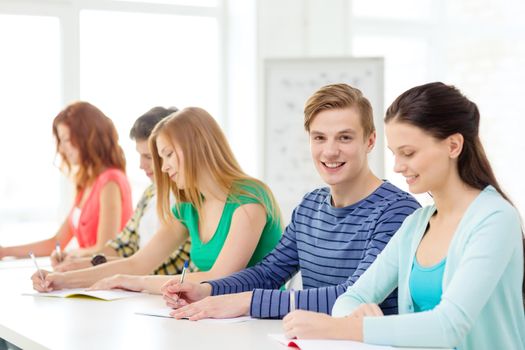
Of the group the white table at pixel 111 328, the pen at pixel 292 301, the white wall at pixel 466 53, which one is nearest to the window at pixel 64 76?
the white wall at pixel 466 53

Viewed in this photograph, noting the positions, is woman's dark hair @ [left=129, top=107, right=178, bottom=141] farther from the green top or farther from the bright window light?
the bright window light

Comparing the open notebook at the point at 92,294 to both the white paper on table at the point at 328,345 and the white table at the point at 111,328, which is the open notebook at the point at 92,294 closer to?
the white table at the point at 111,328

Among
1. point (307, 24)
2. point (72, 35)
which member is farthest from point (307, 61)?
point (72, 35)

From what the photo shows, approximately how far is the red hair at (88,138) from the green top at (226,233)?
1.13m

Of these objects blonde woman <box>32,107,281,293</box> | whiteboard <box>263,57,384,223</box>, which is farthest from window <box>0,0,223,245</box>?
blonde woman <box>32,107,281,293</box>

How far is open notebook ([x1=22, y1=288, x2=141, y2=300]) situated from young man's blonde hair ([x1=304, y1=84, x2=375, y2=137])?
0.86 meters

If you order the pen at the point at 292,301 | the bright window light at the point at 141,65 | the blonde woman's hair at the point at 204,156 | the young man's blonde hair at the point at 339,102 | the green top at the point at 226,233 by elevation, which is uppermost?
the bright window light at the point at 141,65

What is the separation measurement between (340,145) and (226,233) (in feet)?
2.18

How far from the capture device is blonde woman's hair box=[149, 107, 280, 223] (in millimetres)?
2893

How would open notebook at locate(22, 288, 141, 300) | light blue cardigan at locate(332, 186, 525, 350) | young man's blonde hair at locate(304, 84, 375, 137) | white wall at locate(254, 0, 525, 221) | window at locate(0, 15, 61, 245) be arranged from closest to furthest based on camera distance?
light blue cardigan at locate(332, 186, 525, 350) → young man's blonde hair at locate(304, 84, 375, 137) → open notebook at locate(22, 288, 141, 300) → window at locate(0, 15, 61, 245) → white wall at locate(254, 0, 525, 221)

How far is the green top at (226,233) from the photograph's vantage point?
2.91 meters

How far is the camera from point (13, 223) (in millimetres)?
5207

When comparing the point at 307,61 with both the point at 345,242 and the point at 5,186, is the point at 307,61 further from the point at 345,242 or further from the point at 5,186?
the point at 345,242

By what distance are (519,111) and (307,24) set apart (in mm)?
1886
